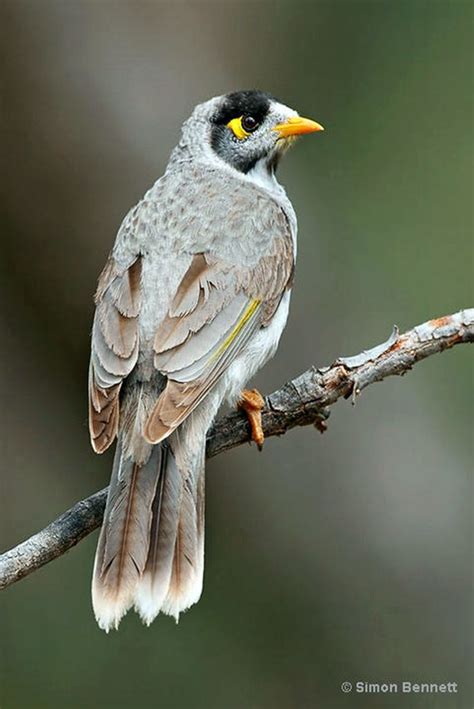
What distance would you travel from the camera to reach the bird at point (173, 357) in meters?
5.48

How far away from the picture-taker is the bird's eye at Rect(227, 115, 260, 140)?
7.38 m

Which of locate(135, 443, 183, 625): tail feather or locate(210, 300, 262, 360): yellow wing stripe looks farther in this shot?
locate(210, 300, 262, 360): yellow wing stripe

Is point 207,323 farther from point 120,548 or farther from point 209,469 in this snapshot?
point 209,469

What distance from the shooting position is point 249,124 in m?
7.39

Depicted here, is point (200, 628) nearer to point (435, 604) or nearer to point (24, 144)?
point (435, 604)

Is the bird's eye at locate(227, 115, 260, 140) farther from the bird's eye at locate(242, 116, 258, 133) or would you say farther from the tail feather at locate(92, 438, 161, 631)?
the tail feather at locate(92, 438, 161, 631)

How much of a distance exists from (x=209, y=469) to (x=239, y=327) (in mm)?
2237

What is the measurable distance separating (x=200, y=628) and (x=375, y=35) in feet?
17.1

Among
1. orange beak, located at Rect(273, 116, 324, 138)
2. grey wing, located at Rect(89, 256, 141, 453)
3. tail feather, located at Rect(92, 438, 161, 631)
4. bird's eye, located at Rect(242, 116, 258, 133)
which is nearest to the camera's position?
tail feather, located at Rect(92, 438, 161, 631)

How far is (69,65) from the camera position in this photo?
8.45 meters

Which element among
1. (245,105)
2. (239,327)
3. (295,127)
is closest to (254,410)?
(239,327)

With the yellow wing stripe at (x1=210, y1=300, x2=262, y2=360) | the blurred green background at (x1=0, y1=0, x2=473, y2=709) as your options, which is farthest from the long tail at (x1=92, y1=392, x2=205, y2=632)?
the blurred green background at (x1=0, y1=0, x2=473, y2=709)

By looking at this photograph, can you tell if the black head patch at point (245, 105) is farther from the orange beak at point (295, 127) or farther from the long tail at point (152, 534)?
the long tail at point (152, 534)

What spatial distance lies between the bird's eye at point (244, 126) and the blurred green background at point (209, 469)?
997 mm
